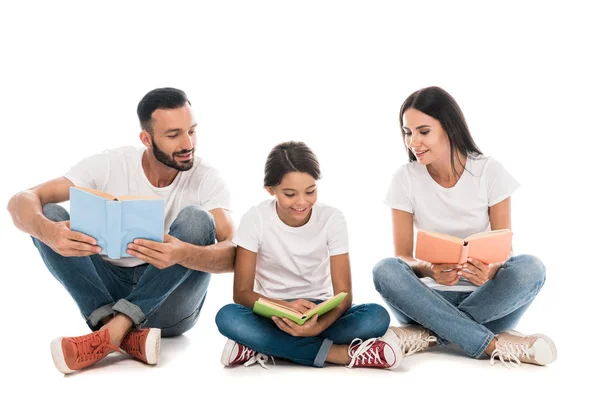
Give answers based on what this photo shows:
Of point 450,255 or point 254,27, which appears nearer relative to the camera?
point 450,255

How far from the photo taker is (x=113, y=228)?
296 centimetres

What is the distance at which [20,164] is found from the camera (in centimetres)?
497

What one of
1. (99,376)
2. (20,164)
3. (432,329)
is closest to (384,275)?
(432,329)

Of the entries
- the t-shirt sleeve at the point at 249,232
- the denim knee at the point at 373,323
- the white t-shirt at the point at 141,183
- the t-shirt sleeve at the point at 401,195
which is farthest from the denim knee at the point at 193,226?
the t-shirt sleeve at the point at 401,195

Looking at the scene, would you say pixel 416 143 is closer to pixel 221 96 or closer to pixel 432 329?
pixel 432 329

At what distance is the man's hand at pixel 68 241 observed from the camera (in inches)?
118

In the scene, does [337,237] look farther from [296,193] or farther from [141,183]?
[141,183]

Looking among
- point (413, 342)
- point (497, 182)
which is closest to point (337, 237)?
point (413, 342)

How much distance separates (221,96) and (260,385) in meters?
2.48

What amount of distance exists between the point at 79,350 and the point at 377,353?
109 cm

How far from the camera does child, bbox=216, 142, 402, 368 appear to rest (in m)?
3.10

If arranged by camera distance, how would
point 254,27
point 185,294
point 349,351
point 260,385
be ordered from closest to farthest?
point 260,385 < point 349,351 < point 185,294 < point 254,27

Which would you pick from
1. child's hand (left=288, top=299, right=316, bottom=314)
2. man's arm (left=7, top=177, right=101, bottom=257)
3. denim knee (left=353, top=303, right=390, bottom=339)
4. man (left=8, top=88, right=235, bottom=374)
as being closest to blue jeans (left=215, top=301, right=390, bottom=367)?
denim knee (left=353, top=303, right=390, bottom=339)

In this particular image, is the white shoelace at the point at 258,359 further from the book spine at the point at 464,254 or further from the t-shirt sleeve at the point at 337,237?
the book spine at the point at 464,254
